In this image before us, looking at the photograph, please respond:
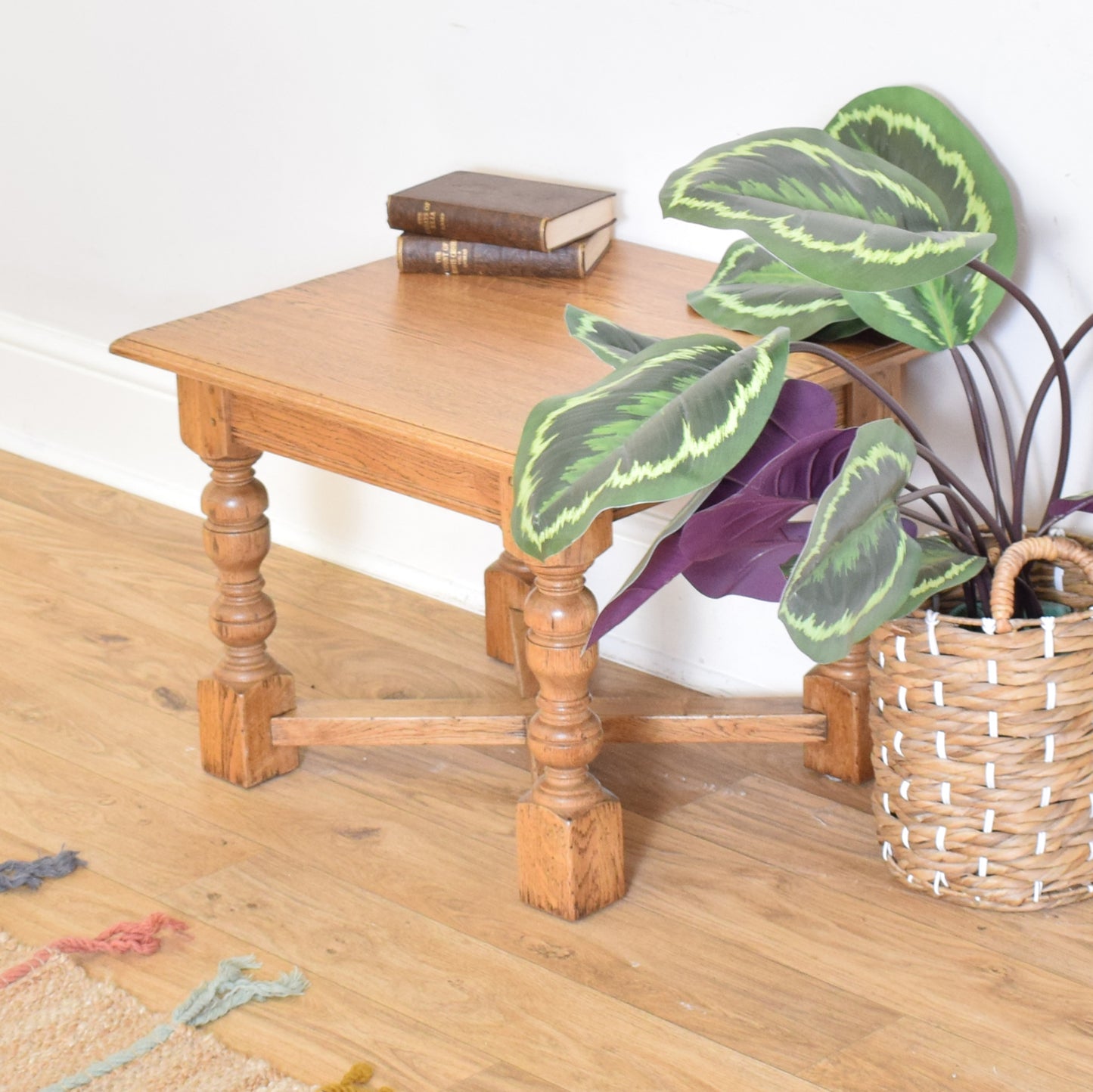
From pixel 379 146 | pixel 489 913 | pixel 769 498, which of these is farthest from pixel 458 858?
pixel 379 146

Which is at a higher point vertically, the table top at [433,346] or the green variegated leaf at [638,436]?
the green variegated leaf at [638,436]

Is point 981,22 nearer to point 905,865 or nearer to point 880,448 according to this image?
point 880,448

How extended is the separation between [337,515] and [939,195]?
104cm

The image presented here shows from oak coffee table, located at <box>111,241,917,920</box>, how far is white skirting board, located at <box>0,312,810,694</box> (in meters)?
0.17

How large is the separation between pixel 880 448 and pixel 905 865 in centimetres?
47

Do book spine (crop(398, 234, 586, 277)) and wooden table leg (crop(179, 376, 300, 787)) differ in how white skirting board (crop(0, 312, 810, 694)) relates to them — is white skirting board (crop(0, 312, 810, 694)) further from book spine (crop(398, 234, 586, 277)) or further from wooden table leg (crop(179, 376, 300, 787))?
wooden table leg (crop(179, 376, 300, 787))

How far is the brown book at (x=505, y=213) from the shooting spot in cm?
161

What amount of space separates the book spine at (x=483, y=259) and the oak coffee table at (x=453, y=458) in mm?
14

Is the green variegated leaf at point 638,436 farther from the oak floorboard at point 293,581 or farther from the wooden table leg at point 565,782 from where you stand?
the oak floorboard at point 293,581

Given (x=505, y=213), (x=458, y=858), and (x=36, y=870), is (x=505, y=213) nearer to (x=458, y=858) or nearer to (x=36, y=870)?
(x=458, y=858)

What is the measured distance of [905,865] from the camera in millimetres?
1422

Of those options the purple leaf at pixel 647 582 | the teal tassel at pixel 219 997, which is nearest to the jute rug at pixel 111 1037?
the teal tassel at pixel 219 997

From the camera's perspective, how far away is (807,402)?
1218 mm

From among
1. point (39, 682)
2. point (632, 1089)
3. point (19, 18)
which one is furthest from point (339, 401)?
point (19, 18)
